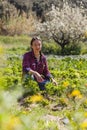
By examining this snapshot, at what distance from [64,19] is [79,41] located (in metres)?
1.72

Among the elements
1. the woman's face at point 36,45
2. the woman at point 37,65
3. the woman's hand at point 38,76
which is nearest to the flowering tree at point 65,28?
the woman at point 37,65

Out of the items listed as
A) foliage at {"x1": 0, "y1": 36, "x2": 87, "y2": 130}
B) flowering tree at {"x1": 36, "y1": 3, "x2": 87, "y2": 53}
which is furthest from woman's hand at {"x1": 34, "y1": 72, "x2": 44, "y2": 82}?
flowering tree at {"x1": 36, "y1": 3, "x2": 87, "y2": 53}

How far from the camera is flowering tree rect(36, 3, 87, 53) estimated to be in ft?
75.5

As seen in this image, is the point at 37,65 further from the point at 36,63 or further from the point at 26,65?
the point at 26,65

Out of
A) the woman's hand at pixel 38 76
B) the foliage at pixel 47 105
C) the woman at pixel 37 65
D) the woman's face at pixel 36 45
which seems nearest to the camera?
the foliage at pixel 47 105

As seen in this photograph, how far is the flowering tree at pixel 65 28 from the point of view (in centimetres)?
2300

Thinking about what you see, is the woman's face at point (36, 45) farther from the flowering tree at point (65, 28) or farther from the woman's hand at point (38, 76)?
the flowering tree at point (65, 28)

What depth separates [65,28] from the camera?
76.8ft

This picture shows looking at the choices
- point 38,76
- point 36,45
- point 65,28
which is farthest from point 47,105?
point 65,28

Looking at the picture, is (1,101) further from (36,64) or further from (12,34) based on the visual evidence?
(12,34)

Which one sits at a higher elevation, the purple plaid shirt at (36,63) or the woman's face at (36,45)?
the woman's face at (36,45)

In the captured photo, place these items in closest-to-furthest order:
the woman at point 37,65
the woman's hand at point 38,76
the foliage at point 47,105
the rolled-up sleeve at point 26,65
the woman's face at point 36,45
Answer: the foliage at point 47,105 < the woman's hand at point 38,76 < the woman's face at point 36,45 < the rolled-up sleeve at point 26,65 < the woman at point 37,65

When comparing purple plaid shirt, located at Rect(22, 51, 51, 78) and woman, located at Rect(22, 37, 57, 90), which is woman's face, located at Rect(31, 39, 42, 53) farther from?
Answer: purple plaid shirt, located at Rect(22, 51, 51, 78)

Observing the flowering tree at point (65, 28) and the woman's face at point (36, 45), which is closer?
the woman's face at point (36, 45)
